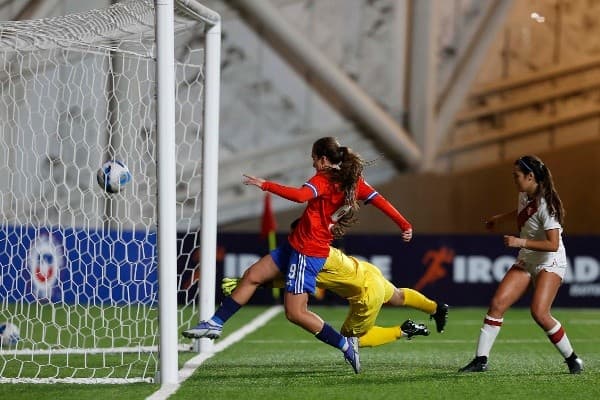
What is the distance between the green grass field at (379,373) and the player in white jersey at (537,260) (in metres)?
0.23

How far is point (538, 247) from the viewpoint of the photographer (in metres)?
7.96

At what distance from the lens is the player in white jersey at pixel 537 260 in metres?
8.11

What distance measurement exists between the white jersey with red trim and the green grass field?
77cm

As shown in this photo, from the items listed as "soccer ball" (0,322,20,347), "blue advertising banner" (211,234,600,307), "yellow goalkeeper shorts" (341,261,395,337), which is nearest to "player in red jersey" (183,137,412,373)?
"yellow goalkeeper shorts" (341,261,395,337)

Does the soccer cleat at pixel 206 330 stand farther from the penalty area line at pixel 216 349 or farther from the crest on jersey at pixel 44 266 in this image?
the crest on jersey at pixel 44 266

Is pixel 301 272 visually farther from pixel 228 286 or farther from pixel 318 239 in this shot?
pixel 228 286

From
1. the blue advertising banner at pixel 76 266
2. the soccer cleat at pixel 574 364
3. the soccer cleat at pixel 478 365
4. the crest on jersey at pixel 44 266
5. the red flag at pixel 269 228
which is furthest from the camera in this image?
the red flag at pixel 269 228

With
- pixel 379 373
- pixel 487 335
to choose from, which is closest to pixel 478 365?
pixel 487 335

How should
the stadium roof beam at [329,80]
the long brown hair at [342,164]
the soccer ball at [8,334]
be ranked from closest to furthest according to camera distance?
the long brown hair at [342,164] < the soccer ball at [8,334] < the stadium roof beam at [329,80]

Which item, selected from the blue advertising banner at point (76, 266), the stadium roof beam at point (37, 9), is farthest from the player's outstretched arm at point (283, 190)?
the stadium roof beam at point (37, 9)

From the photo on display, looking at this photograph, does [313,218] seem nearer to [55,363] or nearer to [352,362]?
[352,362]

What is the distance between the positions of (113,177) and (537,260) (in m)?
2.91

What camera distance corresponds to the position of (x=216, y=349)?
33.0 feet

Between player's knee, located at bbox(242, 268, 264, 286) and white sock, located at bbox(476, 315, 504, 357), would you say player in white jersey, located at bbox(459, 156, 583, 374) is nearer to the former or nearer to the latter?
white sock, located at bbox(476, 315, 504, 357)
